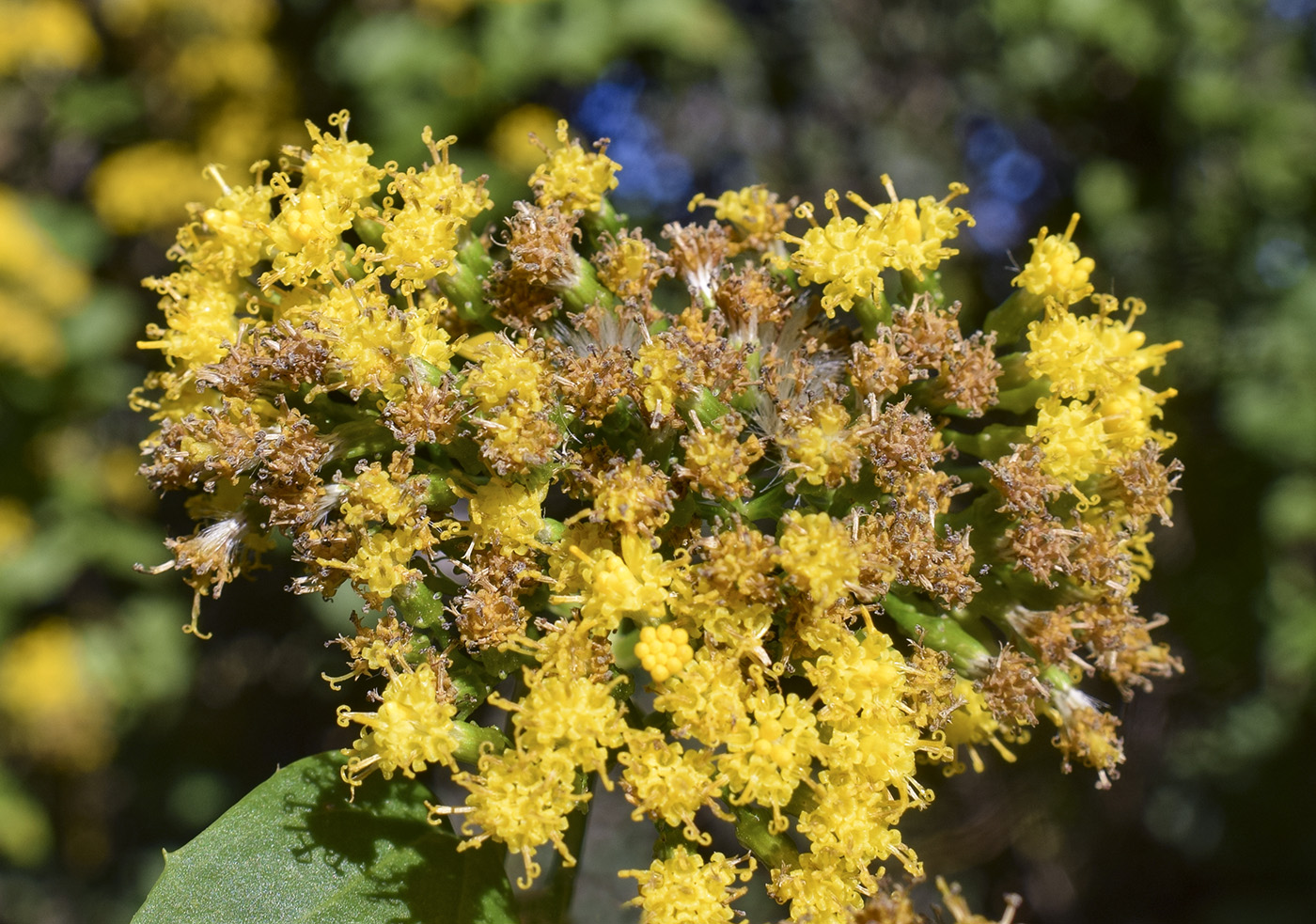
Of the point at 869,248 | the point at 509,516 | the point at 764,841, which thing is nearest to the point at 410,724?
the point at 509,516

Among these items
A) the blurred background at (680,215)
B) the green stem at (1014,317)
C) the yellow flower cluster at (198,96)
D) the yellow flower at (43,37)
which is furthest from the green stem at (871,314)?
the yellow flower at (43,37)

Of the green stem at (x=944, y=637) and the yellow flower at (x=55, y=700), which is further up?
the green stem at (x=944, y=637)

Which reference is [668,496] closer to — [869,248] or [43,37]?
[869,248]

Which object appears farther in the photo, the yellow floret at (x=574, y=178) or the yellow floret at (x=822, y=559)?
the yellow floret at (x=574, y=178)

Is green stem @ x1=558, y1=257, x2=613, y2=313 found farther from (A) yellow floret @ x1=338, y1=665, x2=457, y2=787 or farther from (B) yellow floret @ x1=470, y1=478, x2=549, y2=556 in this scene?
(A) yellow floret @ x1=338, y1=665, x2=457, y2=787

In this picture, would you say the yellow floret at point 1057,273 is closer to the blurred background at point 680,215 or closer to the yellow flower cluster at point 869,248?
the yellow flower cluster at point 869,248

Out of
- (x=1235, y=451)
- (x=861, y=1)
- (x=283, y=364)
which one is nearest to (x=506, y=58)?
(x=861, y=1)

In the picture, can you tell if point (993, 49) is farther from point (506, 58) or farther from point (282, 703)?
point (282, 703)
